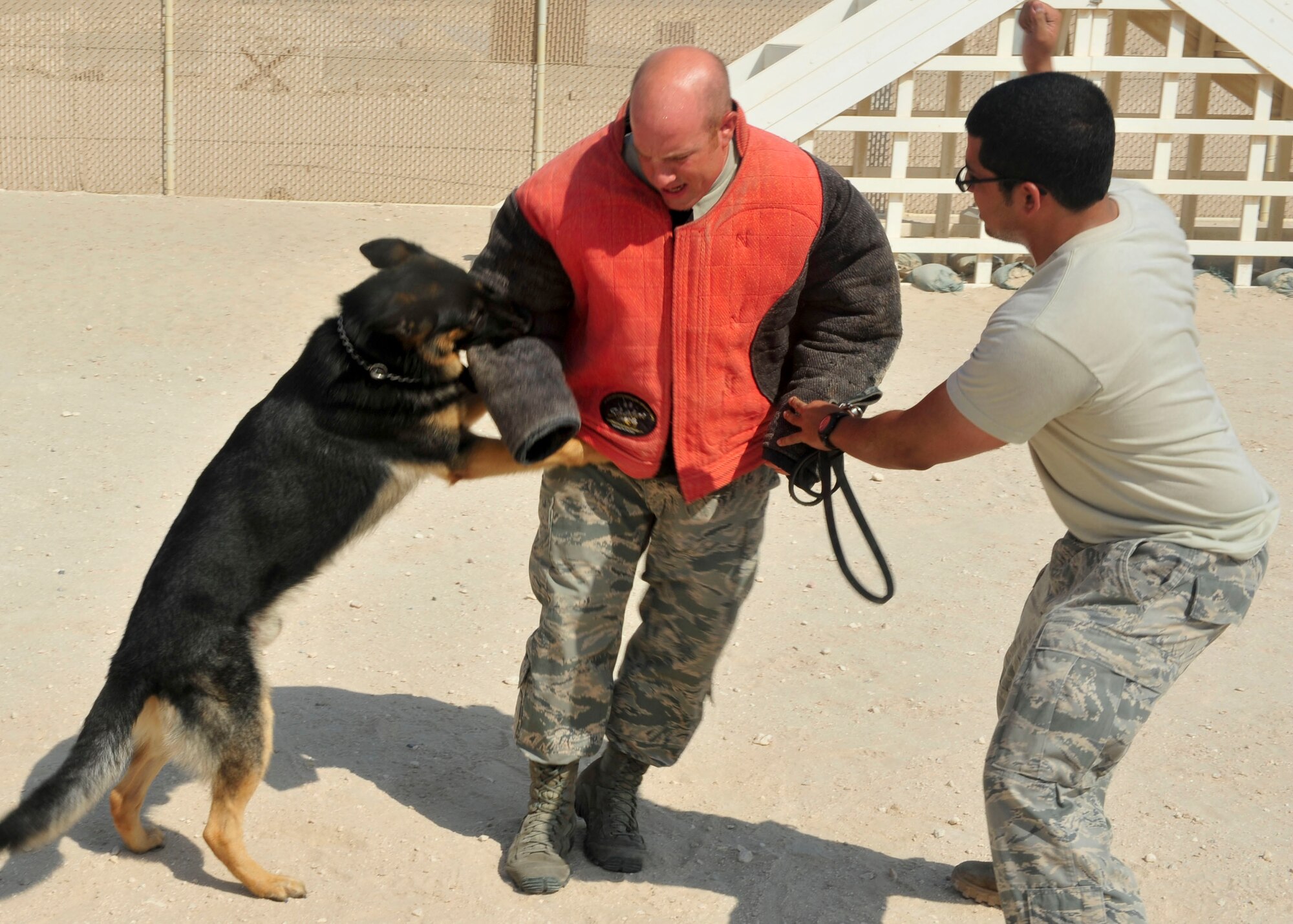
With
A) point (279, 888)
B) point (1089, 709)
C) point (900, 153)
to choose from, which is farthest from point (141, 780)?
point (900, 153)

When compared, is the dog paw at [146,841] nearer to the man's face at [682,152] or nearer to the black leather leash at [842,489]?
the black leather leash at [842,489]

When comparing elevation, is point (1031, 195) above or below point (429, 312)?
above

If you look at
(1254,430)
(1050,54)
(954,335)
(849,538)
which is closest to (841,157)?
(954,335)

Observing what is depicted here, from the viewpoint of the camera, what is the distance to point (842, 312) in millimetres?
3197

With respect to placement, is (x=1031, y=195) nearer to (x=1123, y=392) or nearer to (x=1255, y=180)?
(x=1123, y=392)

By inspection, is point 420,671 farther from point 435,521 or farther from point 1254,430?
point 1254,430

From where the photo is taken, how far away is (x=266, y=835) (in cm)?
365

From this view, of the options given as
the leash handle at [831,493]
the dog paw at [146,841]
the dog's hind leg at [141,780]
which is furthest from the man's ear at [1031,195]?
the dog paw at [146,841]

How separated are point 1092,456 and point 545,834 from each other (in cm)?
189

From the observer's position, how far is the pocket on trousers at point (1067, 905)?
102 inches

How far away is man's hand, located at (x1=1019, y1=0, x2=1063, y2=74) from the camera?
11.5ft

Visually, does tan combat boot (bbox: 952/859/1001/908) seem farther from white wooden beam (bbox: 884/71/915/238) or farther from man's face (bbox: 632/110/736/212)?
white wooden beam (bbox: 884/71/915/238)

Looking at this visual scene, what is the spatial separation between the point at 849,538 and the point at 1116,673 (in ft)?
11.3

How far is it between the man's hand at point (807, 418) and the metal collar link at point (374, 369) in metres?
1.08
